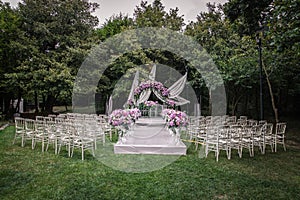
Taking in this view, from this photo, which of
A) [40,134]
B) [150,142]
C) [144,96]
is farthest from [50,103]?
[150,142]

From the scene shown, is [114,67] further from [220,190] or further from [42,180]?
[220,190]

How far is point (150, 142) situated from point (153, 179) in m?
2.80

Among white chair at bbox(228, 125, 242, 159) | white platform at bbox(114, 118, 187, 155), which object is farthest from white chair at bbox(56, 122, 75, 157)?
white chair at bbox(228, 125, 242, 159)

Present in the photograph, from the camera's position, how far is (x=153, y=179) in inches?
170

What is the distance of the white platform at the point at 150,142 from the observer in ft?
20.5

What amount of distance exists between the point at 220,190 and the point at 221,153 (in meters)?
2.89

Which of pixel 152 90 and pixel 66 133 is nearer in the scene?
pixel 66 133

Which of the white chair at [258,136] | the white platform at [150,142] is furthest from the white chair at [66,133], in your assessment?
the white chair at [258,136]

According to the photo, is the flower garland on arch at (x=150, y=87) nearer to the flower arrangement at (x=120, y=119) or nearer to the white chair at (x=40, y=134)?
the flower arrangement at (x=120, y=119)

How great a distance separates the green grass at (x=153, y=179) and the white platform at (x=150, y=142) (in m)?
0.53

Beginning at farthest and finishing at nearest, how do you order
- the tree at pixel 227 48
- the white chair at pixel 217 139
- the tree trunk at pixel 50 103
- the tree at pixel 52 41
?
1. the tree trunk at pixel 50 103
2. the tree at pixel 52 41
3. the tree at pixel 227 48
4. the white chair at pixel 217 139

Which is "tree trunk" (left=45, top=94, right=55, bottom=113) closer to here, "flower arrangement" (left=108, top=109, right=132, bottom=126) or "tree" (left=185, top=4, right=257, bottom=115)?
"tree" (left=185, top=4, right=257, bottom=115)

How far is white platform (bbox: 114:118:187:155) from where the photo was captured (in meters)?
6.26

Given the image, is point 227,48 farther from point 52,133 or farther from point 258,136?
point 52,133
